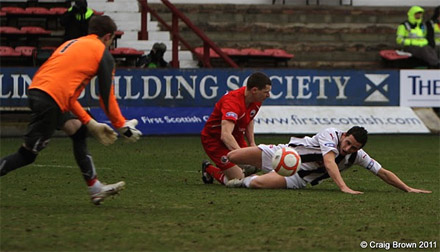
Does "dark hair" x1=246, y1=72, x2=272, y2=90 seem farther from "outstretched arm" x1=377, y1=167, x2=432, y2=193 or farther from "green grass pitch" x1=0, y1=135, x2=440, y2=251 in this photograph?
"outstretched arm" x1=377, y1=167, x2=432, y2=193

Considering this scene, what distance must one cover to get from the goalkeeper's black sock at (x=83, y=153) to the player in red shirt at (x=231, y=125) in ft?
8.41

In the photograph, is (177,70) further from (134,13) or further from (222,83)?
(134,13)

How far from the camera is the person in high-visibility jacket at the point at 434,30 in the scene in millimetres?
25875

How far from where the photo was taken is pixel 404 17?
29.0 m

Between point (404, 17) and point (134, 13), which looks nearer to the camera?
point (134, 13)

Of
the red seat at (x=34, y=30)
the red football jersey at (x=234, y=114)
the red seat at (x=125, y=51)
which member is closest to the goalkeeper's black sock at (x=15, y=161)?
the red football jersey at (x=234, y=114)

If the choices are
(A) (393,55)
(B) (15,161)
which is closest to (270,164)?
(B) (15,161)

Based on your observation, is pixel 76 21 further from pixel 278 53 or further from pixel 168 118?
pixel 278 53

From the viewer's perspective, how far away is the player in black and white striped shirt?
1048 centimetres

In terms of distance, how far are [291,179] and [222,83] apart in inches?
399

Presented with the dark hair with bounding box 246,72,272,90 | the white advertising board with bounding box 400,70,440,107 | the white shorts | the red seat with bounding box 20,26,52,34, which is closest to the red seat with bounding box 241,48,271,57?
the white advertising board with bounding box 400,70,440,107

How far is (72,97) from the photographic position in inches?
347

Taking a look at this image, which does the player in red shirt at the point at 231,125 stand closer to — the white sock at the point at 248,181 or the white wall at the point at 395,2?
the white sock at the point at 248,181

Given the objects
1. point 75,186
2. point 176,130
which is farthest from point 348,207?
point 176,130
